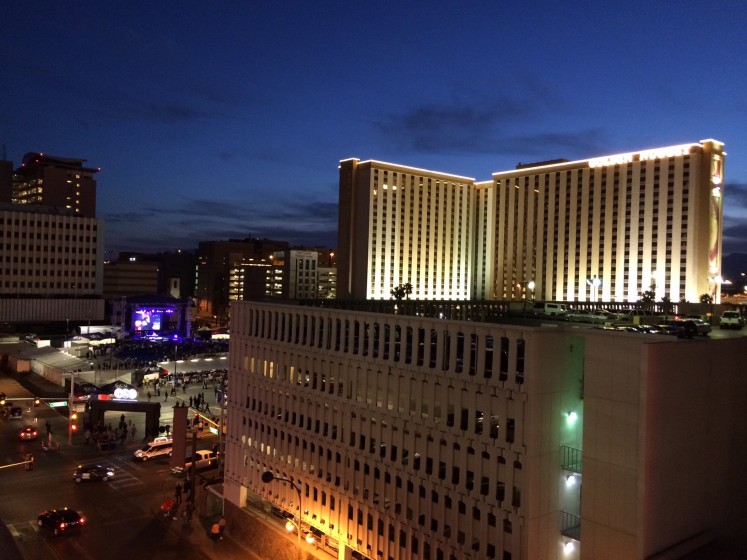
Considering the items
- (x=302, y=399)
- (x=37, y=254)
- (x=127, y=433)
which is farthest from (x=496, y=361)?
(x=37, y=254)

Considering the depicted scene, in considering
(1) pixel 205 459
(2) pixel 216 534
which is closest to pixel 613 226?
(1) pixel 205 459

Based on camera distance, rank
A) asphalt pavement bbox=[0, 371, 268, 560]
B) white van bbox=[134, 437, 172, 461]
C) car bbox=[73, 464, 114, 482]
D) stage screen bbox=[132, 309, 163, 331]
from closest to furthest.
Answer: asphalt pavement bbox=[0, 371, 268, 560]
car bbox=[73, 464, 114, 482]
white van bbox=[134, 437, 172, 461]
stage screen bbox=[132, 309, 163, 331]

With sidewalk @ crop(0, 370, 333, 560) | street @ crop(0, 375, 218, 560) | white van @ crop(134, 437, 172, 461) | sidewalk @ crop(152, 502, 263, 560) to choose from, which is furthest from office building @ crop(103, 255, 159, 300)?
Answer: sidewalk @ crop(0, 370, 333, 560)

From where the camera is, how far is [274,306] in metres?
33.1

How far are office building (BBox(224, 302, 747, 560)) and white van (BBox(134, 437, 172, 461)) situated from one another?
20.5m

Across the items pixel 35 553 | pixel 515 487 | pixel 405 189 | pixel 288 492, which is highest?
pixel 405 189

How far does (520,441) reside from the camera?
67.0ft

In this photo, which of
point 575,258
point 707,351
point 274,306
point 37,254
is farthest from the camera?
point 37,254

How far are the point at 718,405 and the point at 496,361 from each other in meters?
8.18

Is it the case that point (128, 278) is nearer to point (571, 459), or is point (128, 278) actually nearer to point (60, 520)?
point (60, 520)

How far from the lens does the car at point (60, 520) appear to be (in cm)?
3117

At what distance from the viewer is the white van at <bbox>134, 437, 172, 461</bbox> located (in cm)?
4431

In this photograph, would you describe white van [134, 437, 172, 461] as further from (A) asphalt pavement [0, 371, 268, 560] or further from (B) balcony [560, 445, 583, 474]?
(B) balcony [560, 445, 583, 474]

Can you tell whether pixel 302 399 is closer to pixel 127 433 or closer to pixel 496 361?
pixel 496 361
